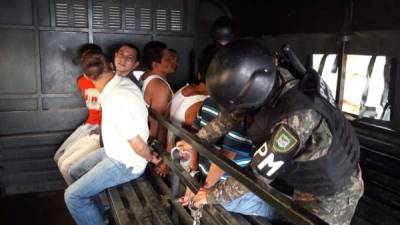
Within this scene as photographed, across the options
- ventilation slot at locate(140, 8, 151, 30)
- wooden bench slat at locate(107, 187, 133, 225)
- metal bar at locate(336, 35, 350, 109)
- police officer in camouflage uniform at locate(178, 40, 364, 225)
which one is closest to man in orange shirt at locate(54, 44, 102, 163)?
ventilation slot at locate(140, 8, 151, 30)

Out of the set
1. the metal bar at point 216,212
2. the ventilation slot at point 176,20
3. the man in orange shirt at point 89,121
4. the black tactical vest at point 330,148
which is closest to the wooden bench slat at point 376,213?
the black tactical vest at point 330,148

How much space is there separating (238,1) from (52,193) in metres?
3.19

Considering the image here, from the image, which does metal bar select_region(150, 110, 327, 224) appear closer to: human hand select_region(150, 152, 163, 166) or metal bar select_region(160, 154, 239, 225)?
metal bar select_region(160, 154, 239, 225)

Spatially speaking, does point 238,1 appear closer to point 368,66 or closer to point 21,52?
point 368,66

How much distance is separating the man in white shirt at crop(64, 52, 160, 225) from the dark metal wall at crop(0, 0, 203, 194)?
5.23 feet

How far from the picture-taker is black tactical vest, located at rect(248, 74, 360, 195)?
1.47 m

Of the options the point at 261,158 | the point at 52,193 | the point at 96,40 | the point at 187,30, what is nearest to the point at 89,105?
the point at 96,40

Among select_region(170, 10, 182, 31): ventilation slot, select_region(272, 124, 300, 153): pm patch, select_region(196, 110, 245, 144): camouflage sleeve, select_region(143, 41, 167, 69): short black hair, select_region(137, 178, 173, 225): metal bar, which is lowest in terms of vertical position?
select_region(137, 178, 173, 225): metal bar

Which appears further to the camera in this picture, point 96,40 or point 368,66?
point 96,40

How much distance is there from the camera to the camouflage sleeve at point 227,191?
156cm

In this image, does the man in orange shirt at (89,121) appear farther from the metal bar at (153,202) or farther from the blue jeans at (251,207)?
the blue jeans at (251,207)

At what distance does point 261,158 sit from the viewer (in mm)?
1426

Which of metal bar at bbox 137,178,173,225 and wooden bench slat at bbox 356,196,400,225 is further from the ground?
metal bar at bbox 137,178,173,225

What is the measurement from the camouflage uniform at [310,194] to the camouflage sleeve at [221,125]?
43 cm
